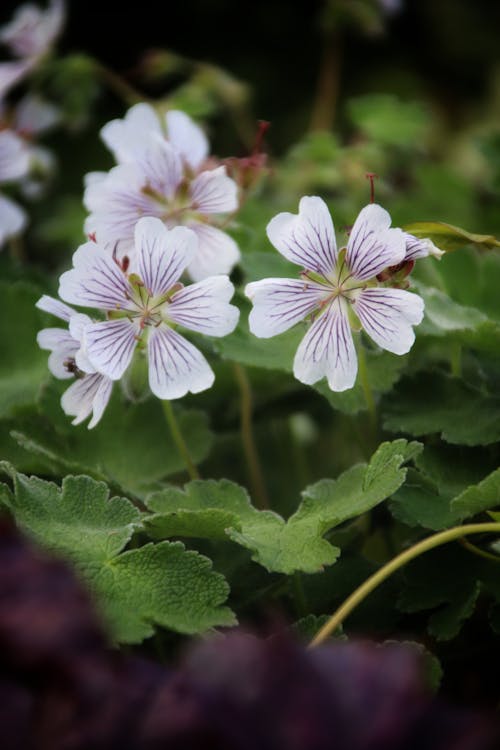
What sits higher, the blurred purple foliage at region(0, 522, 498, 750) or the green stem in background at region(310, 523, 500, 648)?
the green stem in background at region(310, 523, 500, 648)

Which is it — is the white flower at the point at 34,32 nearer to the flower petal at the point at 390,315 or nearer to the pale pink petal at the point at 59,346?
the pale pink petal at the point at 59,346

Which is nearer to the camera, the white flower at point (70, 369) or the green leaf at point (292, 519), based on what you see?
the green leaf at point (292, 519)

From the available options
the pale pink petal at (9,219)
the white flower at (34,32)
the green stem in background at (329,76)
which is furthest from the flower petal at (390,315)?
the green stem in background at (329,76)

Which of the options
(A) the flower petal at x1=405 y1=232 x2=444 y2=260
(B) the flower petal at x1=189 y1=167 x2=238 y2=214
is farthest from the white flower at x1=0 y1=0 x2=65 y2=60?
(A) the flower petal at x1=405 y1=232 x2=444 y2=260

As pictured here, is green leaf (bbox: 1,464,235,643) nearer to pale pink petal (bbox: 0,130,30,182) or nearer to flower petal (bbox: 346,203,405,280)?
flower petal (bbox: 346,203,405,280)

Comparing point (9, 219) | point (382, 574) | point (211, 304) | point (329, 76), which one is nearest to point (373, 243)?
point (211, 304)

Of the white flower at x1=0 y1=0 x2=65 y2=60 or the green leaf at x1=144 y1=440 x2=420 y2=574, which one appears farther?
the white flower at x1=0 y1=0 x2=65 y2=60

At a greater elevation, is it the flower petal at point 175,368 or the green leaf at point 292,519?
the flower petal at point 175,368
